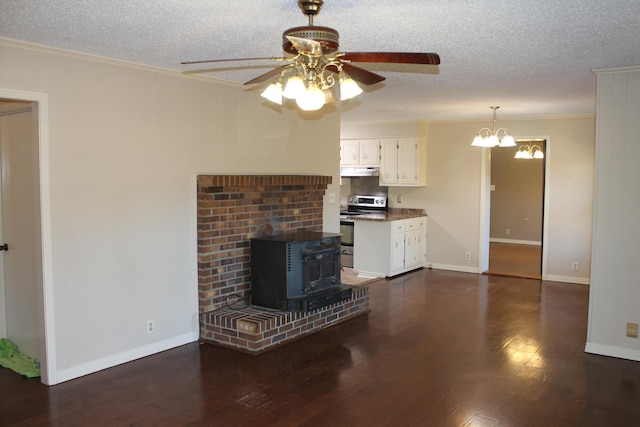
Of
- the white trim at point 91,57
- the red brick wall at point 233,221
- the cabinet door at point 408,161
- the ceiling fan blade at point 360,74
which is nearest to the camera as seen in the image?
the ceiling fan blade at point 360,74

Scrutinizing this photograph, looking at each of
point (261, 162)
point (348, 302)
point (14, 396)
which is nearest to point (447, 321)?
point (348, 302)

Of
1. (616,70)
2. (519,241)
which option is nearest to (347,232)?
(616,70)

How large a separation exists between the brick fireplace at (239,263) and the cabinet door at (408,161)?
3.24 metres

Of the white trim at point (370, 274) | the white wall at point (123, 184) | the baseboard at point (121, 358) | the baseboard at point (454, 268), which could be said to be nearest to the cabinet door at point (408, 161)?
the baseboard at point (454, 268)

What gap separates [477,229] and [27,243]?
19.7 feet

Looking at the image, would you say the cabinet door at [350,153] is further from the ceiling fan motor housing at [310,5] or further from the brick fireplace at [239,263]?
the ceiling fan motor housing at [310,5]

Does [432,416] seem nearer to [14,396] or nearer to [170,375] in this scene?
[170,375]

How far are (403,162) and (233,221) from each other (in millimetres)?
4087

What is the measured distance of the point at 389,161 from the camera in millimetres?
8266

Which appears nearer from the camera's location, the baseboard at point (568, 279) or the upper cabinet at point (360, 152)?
the baseboard at point (568, 279)

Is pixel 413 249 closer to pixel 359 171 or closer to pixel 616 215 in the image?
pixel 359 171

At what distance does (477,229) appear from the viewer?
25.8 ft

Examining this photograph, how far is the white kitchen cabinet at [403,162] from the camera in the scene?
8.06 meters

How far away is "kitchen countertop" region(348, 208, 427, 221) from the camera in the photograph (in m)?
7.52
